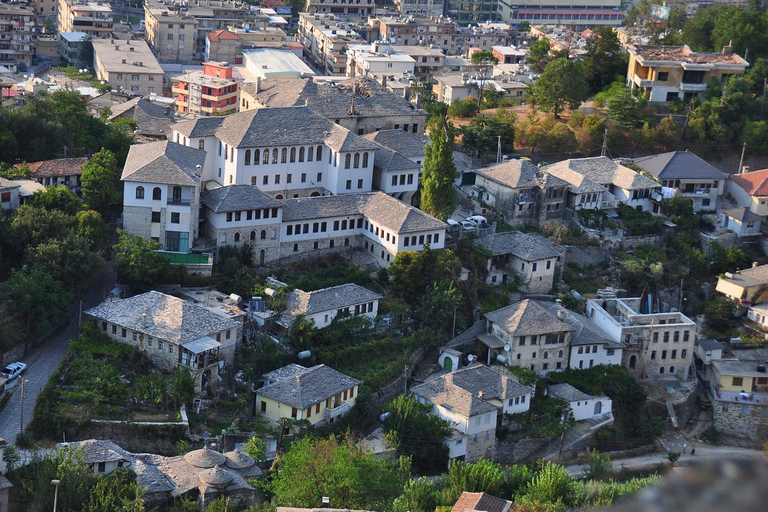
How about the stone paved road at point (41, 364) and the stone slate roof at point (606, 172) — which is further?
the stone slate roof at point (606, 172)

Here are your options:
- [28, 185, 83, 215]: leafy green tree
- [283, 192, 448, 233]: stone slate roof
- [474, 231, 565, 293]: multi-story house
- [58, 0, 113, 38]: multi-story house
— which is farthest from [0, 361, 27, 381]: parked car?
[58, 0, 113, 38]: multi-story house

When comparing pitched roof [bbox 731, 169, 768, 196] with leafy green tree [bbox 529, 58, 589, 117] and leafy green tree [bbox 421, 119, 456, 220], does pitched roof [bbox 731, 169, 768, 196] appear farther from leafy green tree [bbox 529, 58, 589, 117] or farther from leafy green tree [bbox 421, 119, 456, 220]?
leafy green tree [bbox 421, 119, 456, 220]

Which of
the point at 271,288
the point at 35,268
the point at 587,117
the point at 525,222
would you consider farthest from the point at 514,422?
the point at 587,117

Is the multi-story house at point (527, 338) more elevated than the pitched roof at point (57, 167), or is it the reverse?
the pitched roof at point (57, 167)

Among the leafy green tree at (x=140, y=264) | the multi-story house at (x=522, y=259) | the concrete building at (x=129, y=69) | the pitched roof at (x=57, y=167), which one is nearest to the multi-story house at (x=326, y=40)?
the concrete building at (x=129, y=69)

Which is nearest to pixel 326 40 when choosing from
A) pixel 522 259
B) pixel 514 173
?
pixel 514 173

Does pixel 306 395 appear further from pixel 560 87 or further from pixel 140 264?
pixel 560 87

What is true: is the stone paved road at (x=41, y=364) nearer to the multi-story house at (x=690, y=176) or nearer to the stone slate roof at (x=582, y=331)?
the stone slate roof at (x=582, y=331)
